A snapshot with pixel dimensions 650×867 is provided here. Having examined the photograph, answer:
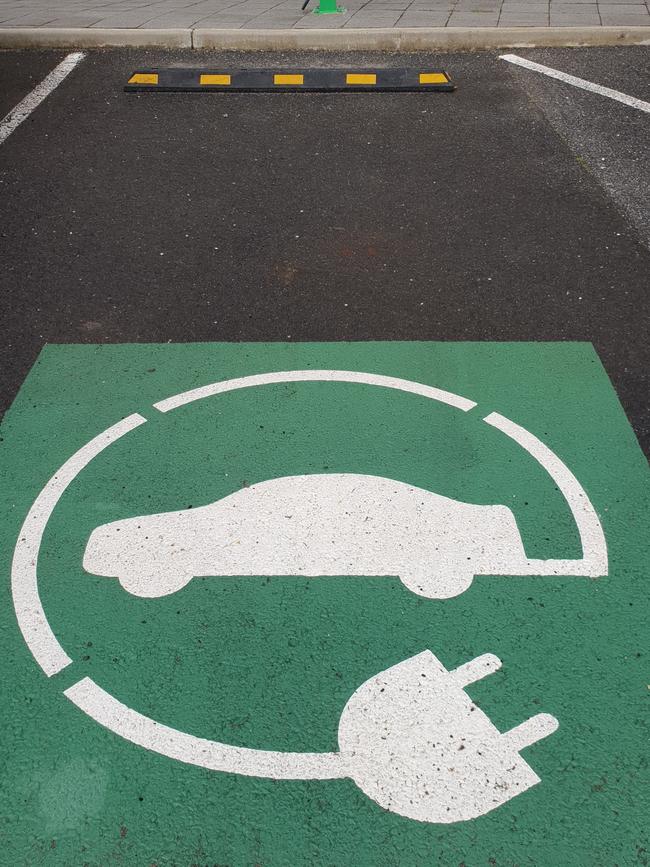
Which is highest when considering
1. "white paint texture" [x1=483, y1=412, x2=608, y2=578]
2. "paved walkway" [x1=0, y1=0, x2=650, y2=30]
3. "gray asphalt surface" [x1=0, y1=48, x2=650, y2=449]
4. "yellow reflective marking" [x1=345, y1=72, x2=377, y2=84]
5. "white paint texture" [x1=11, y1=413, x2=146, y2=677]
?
→ "paved walkway" [x1=0, y1=0, x2=650, y2=30]

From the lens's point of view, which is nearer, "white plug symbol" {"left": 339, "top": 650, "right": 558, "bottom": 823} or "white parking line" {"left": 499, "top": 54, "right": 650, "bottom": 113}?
"white plug symbol" {"left": 339, "top": 650, "right": 558, "bottom": 823}

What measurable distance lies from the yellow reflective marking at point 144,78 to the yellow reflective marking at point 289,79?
1408 millimetres

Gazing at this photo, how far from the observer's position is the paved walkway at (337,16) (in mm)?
10328

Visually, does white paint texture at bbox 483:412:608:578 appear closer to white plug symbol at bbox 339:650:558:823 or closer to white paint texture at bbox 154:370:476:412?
white paint texture at bbox 154:370:476:412

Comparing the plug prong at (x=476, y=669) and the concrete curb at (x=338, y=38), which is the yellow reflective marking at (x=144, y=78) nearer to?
the concrete curb at (x=338, y=38)

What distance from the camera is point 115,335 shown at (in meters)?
5.04

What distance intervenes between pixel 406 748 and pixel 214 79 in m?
8.26

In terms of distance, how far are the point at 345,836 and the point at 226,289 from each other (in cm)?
383

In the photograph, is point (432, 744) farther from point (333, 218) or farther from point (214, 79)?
point (214, 79)

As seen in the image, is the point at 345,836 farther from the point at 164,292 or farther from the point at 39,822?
the point at 164,292

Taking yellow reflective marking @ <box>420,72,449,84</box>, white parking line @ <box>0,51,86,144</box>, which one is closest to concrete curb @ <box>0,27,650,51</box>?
white parking line @ <box>0,51,86,144</box>

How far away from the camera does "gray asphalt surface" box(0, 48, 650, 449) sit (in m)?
5.13

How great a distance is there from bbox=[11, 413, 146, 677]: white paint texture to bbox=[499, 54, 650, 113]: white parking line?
6.80 m

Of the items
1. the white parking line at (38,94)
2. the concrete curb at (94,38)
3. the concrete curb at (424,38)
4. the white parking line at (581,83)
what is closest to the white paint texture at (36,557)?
the white parking line at (38,94)
